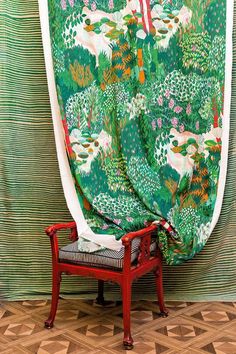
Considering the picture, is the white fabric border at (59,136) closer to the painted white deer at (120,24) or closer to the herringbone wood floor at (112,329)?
the painted white deer at (120,24)

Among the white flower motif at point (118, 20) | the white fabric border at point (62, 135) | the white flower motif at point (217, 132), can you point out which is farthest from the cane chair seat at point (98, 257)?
the white flower motif at point (118, 20)

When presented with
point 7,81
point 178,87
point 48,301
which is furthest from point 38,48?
point 48,301

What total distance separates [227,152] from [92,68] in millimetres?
964

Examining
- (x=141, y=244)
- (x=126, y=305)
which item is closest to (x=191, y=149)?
(x=141, y=244)

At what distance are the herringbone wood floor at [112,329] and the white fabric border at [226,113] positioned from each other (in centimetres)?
55

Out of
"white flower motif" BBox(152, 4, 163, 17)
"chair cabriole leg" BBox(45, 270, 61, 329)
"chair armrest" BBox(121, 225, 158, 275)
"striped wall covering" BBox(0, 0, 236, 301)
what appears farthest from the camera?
"striped wall covering" BBox(0, 0, 236, 301)

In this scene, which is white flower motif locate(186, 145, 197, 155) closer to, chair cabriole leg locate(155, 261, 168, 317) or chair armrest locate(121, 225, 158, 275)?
chair armrest locate(121, 225, 158, 275)

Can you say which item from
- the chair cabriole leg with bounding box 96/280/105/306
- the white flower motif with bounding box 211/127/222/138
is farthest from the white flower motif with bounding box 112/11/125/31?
the chair cabriole leg with bounding box 96/280/105/306

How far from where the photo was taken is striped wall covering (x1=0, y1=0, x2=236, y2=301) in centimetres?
289

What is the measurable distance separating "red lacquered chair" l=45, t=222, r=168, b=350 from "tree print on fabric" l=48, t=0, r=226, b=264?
6.0 inches

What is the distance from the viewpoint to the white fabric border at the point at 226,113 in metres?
2.61

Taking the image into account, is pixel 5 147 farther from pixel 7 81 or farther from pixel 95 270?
pixel 95 270

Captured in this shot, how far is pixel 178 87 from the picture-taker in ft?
8.82

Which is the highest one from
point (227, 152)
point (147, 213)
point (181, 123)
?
point (181, 123)
